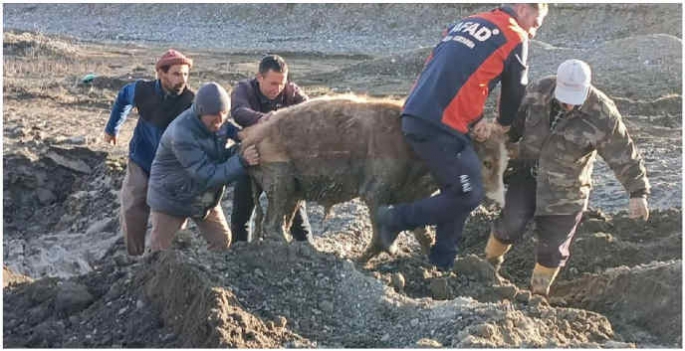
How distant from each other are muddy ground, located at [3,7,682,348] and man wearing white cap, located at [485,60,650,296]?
1.49ft

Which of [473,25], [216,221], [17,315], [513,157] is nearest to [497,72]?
[473,25]

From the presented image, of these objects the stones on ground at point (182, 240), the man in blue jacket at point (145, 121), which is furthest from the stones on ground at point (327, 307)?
the man in blue jacket at point (145, 121)

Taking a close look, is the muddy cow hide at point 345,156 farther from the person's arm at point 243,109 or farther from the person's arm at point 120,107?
the person's arm at point 120,107

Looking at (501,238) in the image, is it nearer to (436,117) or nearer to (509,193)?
(509,193)

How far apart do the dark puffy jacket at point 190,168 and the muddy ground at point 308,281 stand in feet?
1.34

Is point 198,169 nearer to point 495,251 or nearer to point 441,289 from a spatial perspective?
point 441,289

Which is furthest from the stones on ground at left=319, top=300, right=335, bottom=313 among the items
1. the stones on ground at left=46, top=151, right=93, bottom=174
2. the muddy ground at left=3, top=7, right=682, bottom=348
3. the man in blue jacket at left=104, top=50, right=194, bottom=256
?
the stones on ground at left=46, top=151, right=93, bottom=174

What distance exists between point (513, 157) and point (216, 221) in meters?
2.35

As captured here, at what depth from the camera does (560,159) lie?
6.59 m

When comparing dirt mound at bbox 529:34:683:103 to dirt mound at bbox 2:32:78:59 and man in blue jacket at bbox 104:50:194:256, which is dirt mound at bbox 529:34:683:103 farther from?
dirt mound at bbox 2:32:78:59

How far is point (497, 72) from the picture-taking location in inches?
252

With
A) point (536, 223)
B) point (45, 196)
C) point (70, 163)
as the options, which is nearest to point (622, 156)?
point (536, 223)

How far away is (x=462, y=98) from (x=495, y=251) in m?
1.54

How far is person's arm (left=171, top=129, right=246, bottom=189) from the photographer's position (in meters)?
6.73
